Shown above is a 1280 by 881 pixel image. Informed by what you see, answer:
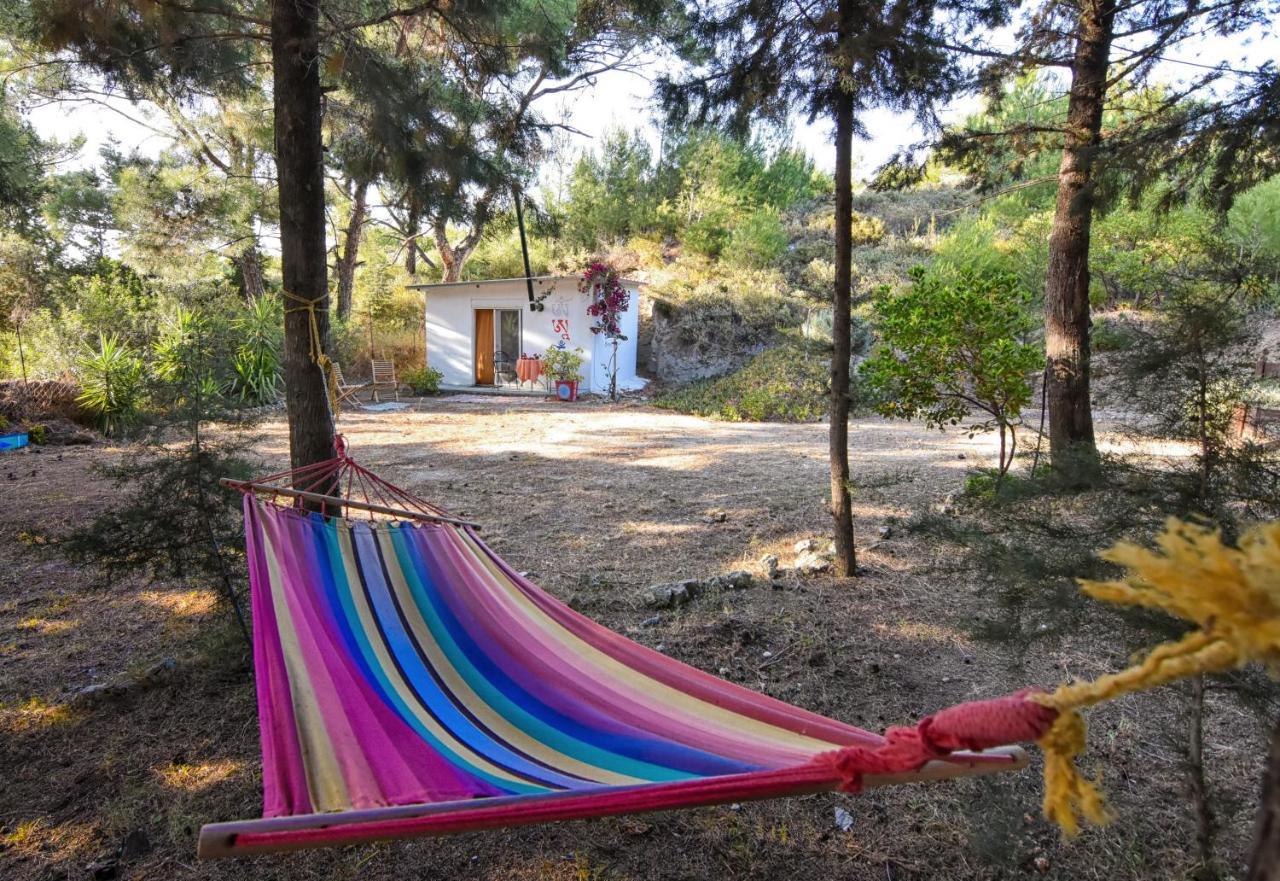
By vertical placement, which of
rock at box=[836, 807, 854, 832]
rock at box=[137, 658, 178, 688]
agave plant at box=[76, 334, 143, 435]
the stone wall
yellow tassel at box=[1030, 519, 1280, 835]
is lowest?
rock at box=[836, 807, 854, 832]

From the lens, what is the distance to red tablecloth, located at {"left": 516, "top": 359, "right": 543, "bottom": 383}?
1127 centimetres

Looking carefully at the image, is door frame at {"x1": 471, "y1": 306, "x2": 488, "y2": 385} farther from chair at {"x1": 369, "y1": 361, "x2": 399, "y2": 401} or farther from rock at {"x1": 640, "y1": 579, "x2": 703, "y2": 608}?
rock at {"x1": 640, "y1": 579, "x2": 703, "y2": 608}

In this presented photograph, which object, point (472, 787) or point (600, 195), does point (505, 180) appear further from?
point (600, 195)

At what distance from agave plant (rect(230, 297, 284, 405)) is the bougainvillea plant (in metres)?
4.38

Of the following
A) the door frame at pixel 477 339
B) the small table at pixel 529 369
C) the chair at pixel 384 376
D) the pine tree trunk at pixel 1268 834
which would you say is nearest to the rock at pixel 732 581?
the pine tree trunk at pixel 1268 834

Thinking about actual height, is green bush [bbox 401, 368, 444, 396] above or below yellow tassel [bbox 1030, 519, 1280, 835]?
above

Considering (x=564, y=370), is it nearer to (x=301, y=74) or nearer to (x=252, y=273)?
(x=252, y=273)

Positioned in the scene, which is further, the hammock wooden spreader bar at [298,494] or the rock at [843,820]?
the hammock wooden spreader bar at [298,494]

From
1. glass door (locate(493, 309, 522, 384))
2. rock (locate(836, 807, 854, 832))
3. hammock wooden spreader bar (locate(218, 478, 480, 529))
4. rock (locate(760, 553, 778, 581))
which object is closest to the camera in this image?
rock (locate(836, 807, 854, 832))

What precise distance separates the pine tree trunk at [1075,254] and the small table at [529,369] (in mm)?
8506

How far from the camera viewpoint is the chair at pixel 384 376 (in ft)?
35.6

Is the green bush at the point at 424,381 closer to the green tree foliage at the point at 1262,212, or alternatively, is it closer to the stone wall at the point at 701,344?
the stone wall at the point at 701,344

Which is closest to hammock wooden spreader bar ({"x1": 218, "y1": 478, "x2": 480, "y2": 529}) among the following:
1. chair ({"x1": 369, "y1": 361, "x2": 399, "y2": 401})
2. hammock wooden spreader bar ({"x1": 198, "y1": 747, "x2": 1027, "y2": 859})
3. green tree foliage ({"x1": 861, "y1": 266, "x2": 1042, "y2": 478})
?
hammock wooden spreader bar ({"x1": 198, "y1": 747, "x2": 1027, "y2": 859})

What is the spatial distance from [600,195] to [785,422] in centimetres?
940
